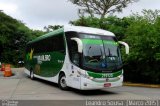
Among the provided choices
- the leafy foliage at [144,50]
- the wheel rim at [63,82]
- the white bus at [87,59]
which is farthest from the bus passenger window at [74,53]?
the leafy foliage at [144,50]

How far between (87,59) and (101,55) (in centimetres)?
76

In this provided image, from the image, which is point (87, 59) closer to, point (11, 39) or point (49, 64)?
point (49, 64)

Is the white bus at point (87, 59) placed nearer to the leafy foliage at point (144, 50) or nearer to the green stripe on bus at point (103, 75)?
the green stripe on bus at point (103, 75)

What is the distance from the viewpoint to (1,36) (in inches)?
2163

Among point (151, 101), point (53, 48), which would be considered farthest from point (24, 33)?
point (151, 101)

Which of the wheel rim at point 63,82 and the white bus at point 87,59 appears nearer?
the white bus at point 87,59

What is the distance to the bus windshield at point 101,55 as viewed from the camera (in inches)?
640

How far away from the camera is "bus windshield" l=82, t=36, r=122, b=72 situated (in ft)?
53.4

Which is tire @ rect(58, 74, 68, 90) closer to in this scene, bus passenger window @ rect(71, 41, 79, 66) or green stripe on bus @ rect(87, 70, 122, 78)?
bus passenger window @ rect(71, 41, 79, 66)

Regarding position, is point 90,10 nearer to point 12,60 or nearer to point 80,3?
point 80,3

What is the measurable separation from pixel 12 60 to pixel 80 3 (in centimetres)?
1634

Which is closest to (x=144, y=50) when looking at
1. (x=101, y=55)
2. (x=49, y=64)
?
(x=49, y=64)

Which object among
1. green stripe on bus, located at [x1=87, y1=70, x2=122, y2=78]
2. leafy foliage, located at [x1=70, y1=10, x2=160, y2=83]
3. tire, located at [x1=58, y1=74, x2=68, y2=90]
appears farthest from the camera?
leafy foliage, located at [x1=70, y1=10, x2=160, y2=83]

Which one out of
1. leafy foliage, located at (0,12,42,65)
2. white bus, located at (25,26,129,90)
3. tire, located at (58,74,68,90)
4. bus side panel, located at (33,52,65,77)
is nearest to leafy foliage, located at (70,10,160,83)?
white bus, located at (25,26,129,90)
